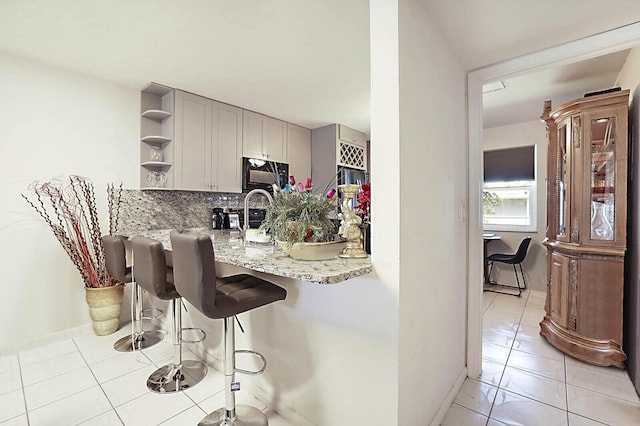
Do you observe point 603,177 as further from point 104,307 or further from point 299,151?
point 104,307

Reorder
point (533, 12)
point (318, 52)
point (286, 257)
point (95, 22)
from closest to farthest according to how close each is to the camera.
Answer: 1. point (286, 257)
2. point (533, 12)
3. point (95, 22)
4. point (318, 52)

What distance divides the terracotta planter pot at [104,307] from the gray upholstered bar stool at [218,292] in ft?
5.70

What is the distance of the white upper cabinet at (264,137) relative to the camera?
3760 millimetres

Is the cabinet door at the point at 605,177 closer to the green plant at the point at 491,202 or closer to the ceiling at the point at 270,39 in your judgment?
the ceiling at the point at 270,39

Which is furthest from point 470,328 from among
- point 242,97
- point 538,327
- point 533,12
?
point 242,97

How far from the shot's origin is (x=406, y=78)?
4.30 feet

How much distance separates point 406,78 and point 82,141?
3.01m

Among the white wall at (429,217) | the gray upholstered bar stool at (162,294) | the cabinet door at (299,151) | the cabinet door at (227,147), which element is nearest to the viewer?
the white wall at (429,217)

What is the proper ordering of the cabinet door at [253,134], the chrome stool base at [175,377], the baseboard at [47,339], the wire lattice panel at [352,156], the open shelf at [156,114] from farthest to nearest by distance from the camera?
1. the wire lattice panel at [352,156]
2. the cabinet door at [253,134]
3. the open shelf at [156,114]
4. the baseboard at [47,339]
5. the chrome stool base at [175,377]

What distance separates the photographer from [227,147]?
11.6ft

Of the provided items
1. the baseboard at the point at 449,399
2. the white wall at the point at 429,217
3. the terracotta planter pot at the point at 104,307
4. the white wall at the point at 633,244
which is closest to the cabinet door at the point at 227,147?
the terracotta planter pot at the point at 104,307

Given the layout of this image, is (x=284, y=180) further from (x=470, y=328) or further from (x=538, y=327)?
(x=538, y=327)

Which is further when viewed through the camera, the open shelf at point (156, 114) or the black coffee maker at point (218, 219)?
the black coffee maker at point (218, 219)

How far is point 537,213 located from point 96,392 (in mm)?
5196
